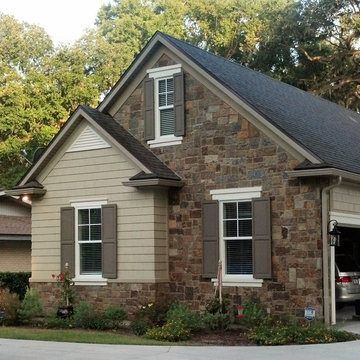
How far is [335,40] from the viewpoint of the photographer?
3884 centimetres

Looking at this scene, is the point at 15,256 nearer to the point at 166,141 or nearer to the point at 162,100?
the point at 166,141

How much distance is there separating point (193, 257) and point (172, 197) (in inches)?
60.7

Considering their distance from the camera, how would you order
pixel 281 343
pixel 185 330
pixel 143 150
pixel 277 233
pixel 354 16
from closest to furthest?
pixel 281 343 < pixel 185 330 < pixel 277 233 < pixel 143 150 < pixel 354 16

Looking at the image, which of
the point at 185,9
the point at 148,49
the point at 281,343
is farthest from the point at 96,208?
the point at 185,9

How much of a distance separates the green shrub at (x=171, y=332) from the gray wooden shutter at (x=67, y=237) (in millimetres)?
4396

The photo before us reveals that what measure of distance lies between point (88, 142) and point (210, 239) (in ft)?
13.3

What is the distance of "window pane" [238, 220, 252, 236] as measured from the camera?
15.8 m

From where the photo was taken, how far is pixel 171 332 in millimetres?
13516

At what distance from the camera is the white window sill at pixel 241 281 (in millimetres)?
15477

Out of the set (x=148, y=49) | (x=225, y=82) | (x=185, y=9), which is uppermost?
(x=185, y=9)

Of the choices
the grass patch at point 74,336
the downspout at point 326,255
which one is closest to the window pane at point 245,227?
the downspout at point 326,255

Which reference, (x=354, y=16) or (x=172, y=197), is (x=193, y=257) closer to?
(x=172, y=197)

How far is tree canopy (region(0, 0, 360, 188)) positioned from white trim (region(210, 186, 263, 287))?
74.8ft

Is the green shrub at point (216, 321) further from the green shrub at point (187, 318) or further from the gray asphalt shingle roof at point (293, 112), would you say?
the gray asphalt shingle roof at point (293, 112)
